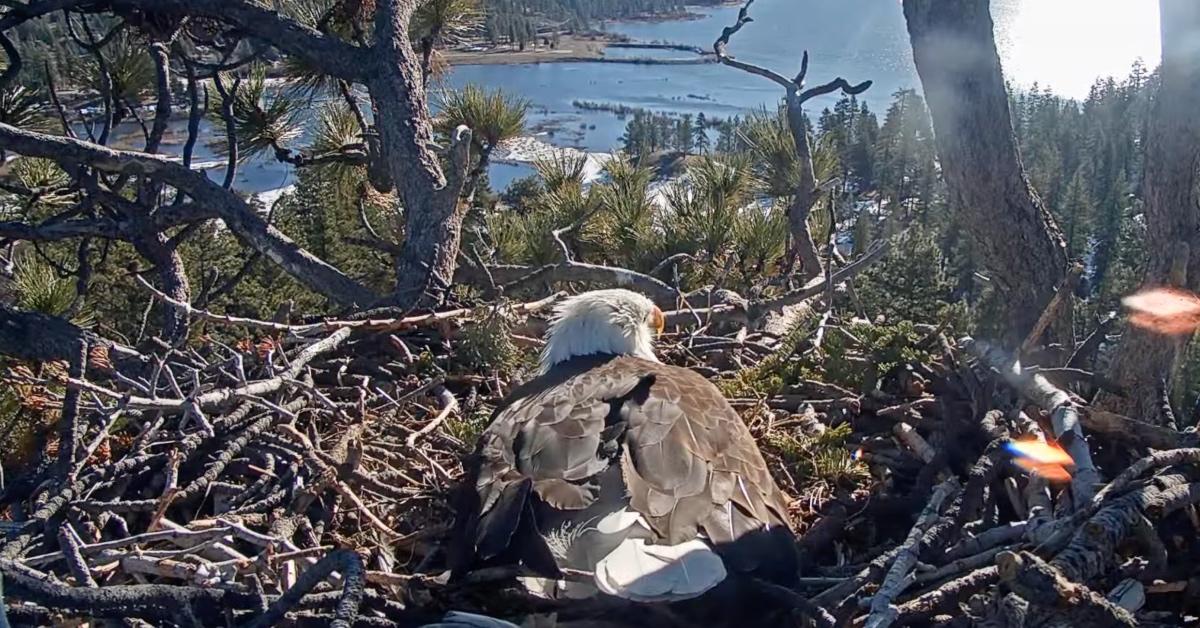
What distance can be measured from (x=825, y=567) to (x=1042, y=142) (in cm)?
3483

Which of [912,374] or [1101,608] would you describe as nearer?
[1101,608]

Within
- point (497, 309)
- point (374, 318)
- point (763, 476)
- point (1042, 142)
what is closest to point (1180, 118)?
point (763, 476)

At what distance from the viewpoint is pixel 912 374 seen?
3.07m

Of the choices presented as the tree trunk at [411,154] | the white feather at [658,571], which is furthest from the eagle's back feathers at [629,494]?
the tree trunk at [411,154]

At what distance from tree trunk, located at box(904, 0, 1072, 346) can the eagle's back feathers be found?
105 cm

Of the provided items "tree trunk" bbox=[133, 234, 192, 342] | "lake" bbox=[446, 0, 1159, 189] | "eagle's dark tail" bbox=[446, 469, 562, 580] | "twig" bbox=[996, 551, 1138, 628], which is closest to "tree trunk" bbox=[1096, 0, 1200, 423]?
"twig" bbox=[996, 551, 1138, 628]

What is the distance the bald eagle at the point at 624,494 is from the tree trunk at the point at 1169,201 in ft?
3.35

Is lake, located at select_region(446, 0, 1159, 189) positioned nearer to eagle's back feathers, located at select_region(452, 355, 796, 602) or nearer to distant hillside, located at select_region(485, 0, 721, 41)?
distant hillside, located at select_region(485, 0, 721, 41)

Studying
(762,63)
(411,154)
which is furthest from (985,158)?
(762,63)

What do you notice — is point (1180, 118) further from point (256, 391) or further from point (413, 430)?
point (256, 391)

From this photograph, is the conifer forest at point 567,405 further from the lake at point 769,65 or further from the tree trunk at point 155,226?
the lake at point 769,65

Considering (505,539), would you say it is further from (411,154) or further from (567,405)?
(411,154)

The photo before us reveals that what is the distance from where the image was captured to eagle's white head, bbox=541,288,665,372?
Result: 3.35 meters

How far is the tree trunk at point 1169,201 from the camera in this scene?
7.17 ft
